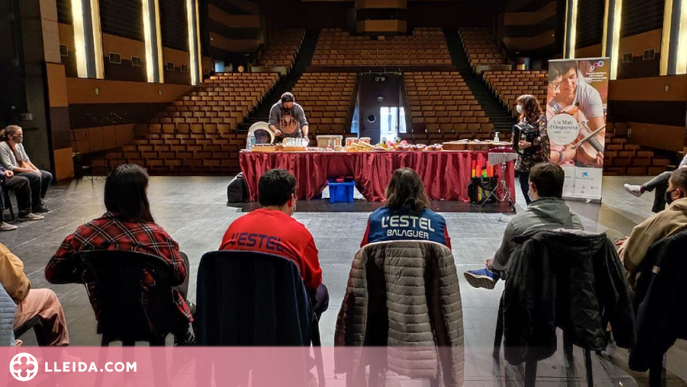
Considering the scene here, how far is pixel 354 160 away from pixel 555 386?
443cm

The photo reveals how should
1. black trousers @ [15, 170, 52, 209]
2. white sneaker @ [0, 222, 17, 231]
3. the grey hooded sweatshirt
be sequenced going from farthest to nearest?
black trousers @ [15, 170, 52, 209] → white sneaker @ [0, 222, 17, 231] → the grey hooded sweatshirt

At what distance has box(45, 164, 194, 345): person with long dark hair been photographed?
1.93m

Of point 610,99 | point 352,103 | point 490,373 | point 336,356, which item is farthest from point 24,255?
point 610,99

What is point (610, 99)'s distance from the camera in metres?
11.7

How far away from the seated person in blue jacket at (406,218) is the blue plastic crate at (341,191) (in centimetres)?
432

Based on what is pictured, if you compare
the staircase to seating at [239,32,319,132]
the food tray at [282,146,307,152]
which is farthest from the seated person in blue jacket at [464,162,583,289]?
the staircase to seating at [239,32,319,132]

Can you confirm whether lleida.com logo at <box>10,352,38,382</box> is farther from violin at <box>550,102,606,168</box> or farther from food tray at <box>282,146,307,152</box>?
violin at <box>550,102,606,168</box>

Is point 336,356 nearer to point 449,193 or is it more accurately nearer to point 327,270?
point 327,270

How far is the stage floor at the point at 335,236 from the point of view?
2412 millimetres

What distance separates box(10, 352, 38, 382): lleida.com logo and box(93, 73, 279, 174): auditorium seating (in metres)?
7.65

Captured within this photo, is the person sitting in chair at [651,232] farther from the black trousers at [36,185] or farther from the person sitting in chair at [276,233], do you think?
the black trousers at [36,185]

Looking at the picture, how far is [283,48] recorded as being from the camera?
19.0 metres

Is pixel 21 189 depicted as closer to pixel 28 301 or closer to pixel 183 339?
pixel 28 301

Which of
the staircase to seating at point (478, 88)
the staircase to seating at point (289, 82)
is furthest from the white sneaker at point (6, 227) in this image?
the staircase to seating at point (478, 88)
